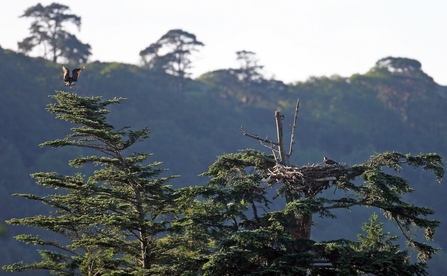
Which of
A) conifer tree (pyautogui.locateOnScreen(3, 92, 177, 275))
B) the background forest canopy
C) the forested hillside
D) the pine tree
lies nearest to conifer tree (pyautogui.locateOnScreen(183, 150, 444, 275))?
the pine tree

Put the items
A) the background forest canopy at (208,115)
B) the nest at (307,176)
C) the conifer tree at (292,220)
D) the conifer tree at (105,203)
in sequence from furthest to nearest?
the background forest canopy at (208,115)
the conifer tree at (105,203)
the nest at (307,176)
the conifer tree at (292,220)

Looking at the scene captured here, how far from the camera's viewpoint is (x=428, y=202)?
94062 mm

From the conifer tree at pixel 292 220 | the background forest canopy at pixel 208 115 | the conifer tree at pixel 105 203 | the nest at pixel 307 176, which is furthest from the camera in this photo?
the background forest canopy at pixel 208 115

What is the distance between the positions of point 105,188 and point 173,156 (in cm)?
7480

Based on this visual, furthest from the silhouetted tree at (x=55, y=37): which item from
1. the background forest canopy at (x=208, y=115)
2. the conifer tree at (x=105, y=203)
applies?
the conifer tree at (x=105, y=203)

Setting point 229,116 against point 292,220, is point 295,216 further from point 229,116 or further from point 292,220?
point 229,116

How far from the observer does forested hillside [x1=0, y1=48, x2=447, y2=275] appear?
82.9 metres

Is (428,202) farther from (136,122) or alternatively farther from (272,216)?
(272,216)

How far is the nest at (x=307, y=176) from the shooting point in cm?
1653

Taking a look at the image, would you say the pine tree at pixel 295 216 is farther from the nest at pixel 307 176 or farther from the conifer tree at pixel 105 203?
the conifer tree at pixel 105 203

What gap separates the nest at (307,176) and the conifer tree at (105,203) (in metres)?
2.30

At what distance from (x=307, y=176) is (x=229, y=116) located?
86.9 metres

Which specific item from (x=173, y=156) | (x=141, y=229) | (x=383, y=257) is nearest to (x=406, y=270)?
(x=383, y=257)

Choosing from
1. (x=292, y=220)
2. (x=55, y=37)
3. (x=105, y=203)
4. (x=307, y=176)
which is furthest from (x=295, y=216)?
(x=55, y=37)
